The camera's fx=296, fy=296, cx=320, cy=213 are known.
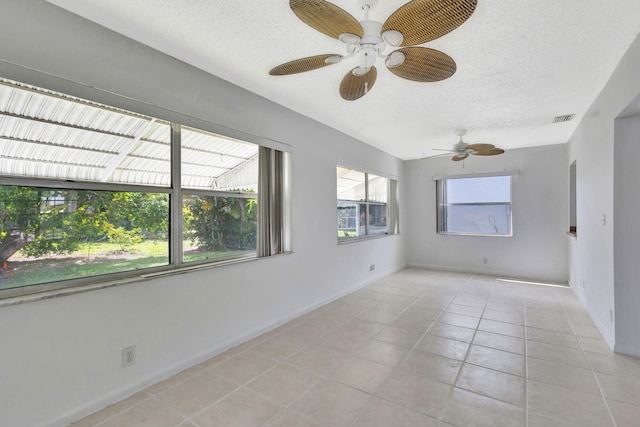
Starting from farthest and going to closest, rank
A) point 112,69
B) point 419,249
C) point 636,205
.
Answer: point 419,249 < point 636,205 < point 112,69

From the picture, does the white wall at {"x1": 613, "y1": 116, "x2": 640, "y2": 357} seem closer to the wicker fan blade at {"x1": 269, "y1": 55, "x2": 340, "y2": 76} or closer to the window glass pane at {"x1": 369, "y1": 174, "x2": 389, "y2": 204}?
the wicker fan blade at {"x1": 269, "y1": 55, "x2": 340, "y2": 76}

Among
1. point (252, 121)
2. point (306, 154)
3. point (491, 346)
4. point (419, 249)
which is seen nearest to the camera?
point (491, 346)

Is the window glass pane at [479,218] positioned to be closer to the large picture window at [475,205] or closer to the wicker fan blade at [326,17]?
the large picture window at [475,205]

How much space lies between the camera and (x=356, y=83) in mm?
2031

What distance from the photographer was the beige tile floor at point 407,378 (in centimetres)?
182

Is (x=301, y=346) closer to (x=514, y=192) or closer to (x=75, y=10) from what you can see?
(x=75, y=10)

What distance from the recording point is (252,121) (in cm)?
297

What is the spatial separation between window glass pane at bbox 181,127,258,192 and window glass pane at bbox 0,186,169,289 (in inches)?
14.3

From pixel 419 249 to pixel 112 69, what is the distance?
20.1ft

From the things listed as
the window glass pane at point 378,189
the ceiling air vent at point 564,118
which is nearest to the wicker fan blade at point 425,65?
the ceiling air vent at point 564,118

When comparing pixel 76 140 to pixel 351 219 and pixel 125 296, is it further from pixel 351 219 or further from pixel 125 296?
pixel 351 219

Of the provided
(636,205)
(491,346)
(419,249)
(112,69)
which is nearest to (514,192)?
(419,249)

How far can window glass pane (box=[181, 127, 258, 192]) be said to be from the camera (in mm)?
2549

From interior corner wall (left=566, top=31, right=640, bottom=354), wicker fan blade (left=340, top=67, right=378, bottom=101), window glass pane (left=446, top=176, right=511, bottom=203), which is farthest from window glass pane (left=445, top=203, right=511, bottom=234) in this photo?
wicker fan blade (left=340, top=67, right=378, bottom=101)
